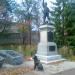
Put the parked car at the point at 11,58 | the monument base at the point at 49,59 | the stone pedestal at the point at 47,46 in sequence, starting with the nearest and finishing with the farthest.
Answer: the parked car at the point at 11,58 < the monument base at the point at 49,59 < the stone pedestal at the point at 47,46

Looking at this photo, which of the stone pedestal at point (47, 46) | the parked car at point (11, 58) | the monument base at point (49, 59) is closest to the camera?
the parked car at point (11, 58)

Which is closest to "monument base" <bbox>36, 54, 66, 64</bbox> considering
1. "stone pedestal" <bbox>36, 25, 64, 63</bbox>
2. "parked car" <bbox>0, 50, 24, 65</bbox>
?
"stone pedestal" <bbox>36, 25, 64, 63</bbox>

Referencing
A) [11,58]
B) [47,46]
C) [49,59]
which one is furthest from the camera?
[47,46]

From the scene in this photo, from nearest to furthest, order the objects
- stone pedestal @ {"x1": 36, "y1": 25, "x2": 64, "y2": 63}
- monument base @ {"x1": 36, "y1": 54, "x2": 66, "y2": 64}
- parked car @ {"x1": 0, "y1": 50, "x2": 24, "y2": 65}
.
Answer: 1. parked car @ {"x1": 0, "y1": 50, "x2": 24, "y2": 65}
2. monument base @ {"x1": 36, "y1": 54, "x2": 66, "y2": 64}
3. stone pedestal @ {"x1": 36, "y1": 25, "x2": 64, "y2": 63}

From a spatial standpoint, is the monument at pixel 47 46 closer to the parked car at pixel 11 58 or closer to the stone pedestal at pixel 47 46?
the stone pedestal at pixel 47 46

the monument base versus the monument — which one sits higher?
the monument

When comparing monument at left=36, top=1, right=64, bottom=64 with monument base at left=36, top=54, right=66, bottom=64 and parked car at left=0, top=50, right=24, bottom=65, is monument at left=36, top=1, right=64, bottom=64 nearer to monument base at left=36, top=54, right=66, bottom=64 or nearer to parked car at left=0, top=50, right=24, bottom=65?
monument base at left=36, top=54, right=66, bottom=64

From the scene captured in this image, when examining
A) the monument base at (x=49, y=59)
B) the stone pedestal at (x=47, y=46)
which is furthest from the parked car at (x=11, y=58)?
the stone pedestal at (x=47, y=46)

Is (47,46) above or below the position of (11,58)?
above

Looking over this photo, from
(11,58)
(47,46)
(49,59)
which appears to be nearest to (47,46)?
(47,46)

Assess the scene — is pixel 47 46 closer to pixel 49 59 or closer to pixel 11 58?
pixel 49 59

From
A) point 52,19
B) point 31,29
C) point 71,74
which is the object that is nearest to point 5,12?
point 31,29

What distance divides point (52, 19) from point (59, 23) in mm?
960

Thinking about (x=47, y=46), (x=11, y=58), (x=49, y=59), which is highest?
(x=47, y=46)
